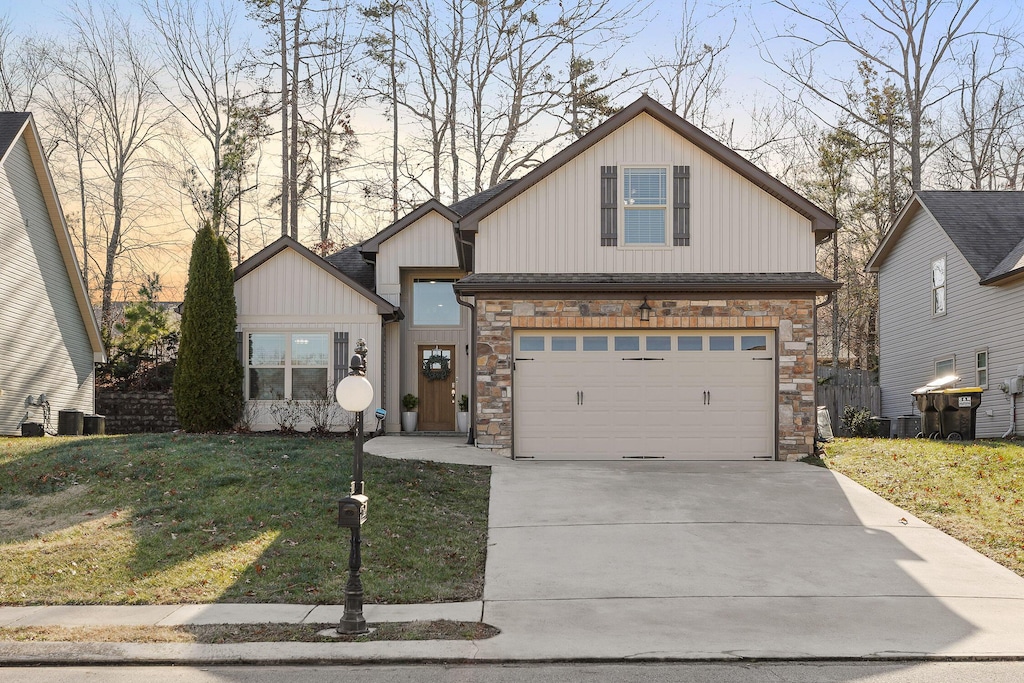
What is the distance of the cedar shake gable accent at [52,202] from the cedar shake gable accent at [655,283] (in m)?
11.0

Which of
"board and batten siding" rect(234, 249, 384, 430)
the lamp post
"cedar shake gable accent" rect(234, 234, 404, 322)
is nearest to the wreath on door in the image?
"board and batten siding" rect(234, 249, 384, 430)

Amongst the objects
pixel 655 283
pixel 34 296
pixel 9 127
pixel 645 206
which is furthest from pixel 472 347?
pixel 9 127

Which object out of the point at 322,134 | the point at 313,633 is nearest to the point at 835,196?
the point at 322,134

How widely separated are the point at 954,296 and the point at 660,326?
10.8 metres

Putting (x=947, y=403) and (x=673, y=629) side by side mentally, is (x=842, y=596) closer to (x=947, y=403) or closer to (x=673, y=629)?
(x=673, y=629)

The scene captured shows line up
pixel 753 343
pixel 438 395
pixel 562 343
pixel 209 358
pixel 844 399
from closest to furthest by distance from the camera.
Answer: pixel 753 343
pixel 562 343
pixel 209 358
pixel 438 395
pixel 844 399

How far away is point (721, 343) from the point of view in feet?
52.1

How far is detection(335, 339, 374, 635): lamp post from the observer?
23.9 ft

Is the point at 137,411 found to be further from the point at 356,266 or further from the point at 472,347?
the point at 472,347

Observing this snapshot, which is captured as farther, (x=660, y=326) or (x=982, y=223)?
(x=982, y=223)

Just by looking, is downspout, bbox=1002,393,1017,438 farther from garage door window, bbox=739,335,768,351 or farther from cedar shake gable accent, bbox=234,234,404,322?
cedar shake gable accent, bbox=234,234,404,322

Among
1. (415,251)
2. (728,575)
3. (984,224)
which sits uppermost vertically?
(984,224)

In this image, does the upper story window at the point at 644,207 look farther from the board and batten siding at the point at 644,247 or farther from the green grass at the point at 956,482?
the green grass at the point at 956,482

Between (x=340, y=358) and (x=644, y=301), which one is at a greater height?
(x=644, y=301)
